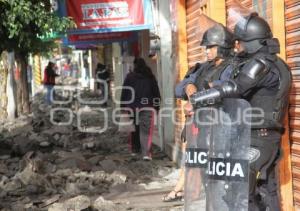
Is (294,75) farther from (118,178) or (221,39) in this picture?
(118,178)

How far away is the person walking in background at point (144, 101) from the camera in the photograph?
1141 centimetres

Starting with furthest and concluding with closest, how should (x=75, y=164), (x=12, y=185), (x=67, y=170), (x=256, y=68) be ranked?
(x=75, y=164) → (x=67, y=170) → (x=12, y=185) → (x=256, y=68)

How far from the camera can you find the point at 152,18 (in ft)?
42.7

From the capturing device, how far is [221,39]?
A: 18.7ft

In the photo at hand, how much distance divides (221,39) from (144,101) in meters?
5.85

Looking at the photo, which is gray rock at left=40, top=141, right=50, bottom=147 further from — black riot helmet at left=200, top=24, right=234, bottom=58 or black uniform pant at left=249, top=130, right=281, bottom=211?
black uniform pant at left=249, top=130, right=281, bottom=211

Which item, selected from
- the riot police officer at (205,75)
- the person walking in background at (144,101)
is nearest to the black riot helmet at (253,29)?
A: the riot police officer at (205,75)

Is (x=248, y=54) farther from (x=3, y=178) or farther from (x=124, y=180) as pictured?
(x=3, y=178)

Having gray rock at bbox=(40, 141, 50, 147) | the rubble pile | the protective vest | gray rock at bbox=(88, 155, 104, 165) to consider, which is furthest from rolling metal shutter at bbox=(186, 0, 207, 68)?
the protective vest

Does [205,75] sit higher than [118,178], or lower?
higher

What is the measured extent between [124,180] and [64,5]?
4795 millimetres

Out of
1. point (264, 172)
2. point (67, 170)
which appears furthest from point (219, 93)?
point (67, 170)

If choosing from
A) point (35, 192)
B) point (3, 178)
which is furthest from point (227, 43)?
point (3, 178)

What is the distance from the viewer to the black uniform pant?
4.94m
